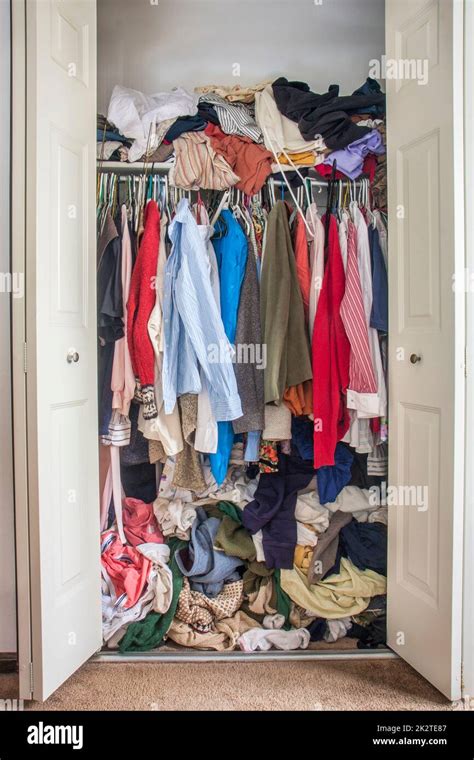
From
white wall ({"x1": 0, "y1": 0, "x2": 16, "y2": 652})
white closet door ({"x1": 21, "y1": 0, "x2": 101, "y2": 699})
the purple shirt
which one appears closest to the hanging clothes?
the purple shirt

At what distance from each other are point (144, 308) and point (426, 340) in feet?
3.13

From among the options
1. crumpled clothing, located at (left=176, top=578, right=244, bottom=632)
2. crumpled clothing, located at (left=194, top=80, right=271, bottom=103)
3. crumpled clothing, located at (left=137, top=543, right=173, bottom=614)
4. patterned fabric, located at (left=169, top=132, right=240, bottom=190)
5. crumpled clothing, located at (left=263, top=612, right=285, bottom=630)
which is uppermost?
crumpled clothing, located at (left=194, top=80, right=271, bottom=103)

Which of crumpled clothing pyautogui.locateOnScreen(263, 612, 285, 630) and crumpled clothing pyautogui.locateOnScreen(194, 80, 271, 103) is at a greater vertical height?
crumpled clothing pyautogui.locateOnScreen(194, 80, 271, 103)

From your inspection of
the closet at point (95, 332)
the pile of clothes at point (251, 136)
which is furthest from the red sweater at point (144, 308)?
the pile of clothes at point (251, 136)

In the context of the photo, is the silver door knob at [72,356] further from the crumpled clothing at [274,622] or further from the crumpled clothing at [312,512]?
the crumpled clothing at [274,622]

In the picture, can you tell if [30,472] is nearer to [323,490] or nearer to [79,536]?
[79,536]

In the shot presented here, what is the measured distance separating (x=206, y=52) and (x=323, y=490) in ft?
5.95

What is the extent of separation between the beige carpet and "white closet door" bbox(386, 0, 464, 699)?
10 centimetres

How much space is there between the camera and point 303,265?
195cm

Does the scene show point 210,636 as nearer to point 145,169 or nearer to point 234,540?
point 234,540

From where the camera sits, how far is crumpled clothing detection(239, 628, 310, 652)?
193 centimetres

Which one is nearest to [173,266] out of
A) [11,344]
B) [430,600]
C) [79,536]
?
[11,344]

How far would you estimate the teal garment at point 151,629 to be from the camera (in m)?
1.91

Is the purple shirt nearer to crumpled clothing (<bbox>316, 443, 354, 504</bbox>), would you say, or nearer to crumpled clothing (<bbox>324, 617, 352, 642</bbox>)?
crumpled clothing (<bbox>316, 443, 354, 504</bbox>)
